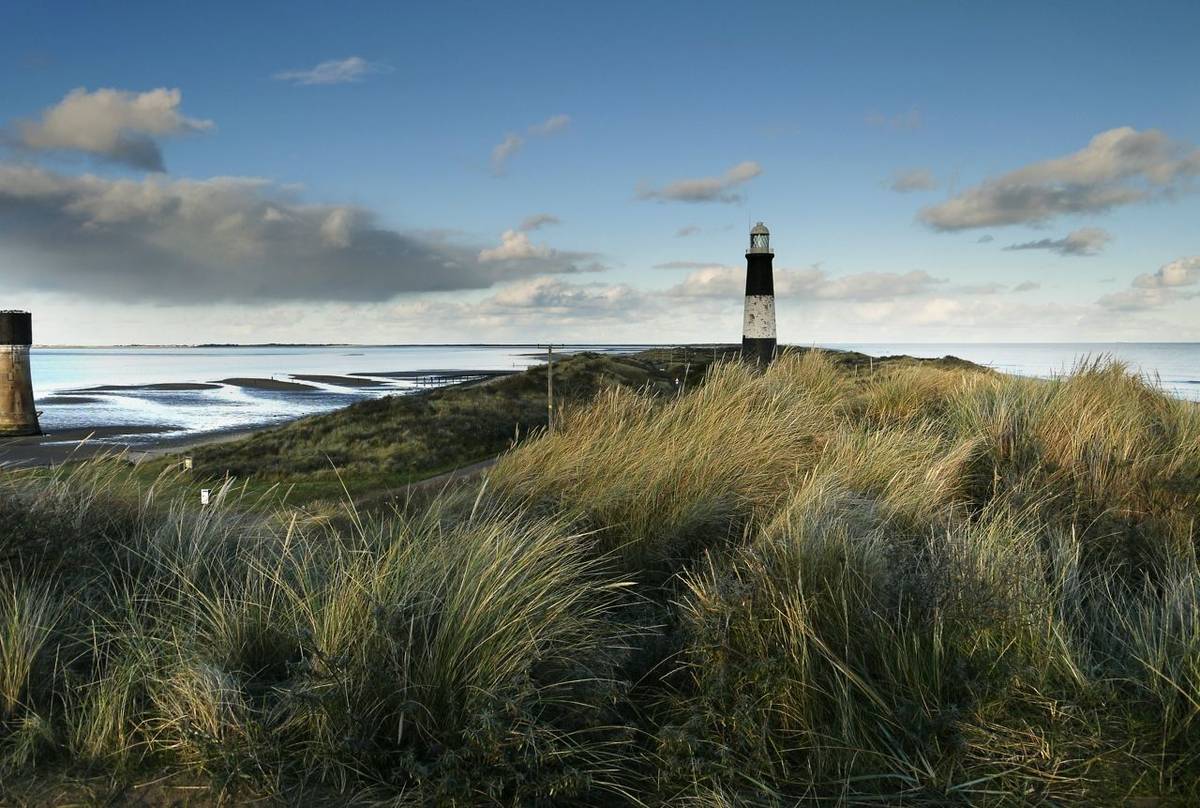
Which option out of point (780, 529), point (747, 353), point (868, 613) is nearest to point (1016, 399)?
point (780, 529)

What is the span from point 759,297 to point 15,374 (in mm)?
19007

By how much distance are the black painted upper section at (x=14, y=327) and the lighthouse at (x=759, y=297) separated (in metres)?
18.2

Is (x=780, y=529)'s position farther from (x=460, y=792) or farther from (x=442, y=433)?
(x=442, y=433)

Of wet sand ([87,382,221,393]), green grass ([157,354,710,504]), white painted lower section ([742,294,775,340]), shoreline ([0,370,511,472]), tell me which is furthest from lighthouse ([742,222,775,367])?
wet sand ([87,382,221,393])

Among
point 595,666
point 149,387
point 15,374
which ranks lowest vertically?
point 149,387

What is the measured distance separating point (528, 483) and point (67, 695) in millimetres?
3272

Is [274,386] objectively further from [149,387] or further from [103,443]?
[103,443]

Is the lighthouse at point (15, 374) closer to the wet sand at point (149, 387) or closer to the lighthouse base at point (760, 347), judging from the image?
the lighthouse base at point (760, 347)

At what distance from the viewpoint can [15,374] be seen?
20625 mm

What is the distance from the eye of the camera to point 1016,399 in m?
9.26

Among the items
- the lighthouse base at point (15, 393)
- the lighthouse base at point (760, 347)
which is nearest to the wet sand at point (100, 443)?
the lighthouse base at point (15, 393)

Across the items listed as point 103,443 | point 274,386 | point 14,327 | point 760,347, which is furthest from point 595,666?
point 274,386

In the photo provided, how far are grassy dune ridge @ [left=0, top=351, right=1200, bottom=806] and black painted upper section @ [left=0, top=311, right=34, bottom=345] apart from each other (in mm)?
18621

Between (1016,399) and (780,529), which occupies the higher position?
(1016,399)
